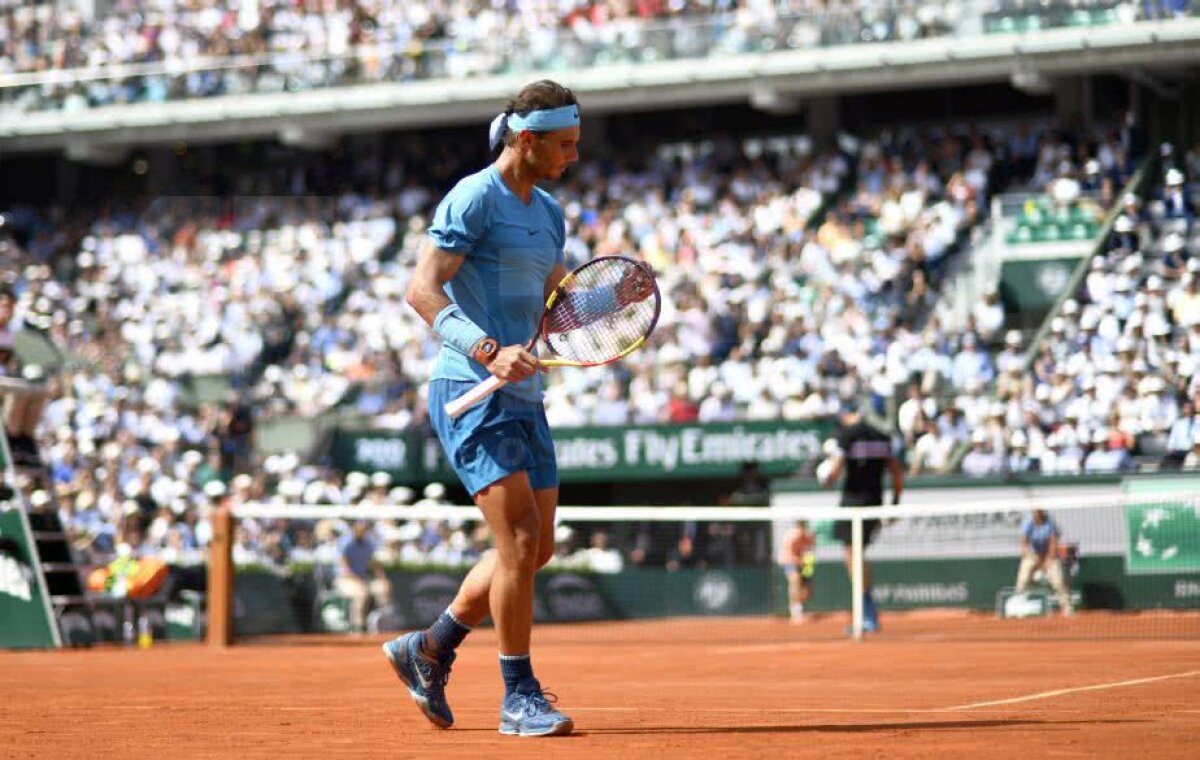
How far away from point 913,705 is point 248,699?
314 centimetres

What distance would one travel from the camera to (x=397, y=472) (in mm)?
26797

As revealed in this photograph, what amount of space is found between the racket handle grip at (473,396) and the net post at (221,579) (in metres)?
9.56

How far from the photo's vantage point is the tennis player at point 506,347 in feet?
23.3

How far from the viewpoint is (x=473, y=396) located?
7039 mm

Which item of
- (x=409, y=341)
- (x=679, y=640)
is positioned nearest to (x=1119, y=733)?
(x=679, y=640)

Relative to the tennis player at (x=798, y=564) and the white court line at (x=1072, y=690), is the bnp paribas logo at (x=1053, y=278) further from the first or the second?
the white court line at (x=1072, y=690)

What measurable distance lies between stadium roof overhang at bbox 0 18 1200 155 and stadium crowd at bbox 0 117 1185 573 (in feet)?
3.97

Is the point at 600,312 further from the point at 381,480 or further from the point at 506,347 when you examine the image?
the point at 381,480

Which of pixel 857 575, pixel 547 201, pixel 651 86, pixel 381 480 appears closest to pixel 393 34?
pixel 651 86

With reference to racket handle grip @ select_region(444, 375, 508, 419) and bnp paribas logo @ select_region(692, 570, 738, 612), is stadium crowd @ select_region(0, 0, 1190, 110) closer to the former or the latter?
bnp paribas logo @ select_region(692, 570, 738, 612)

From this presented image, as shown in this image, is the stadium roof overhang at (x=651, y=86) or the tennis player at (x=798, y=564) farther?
the stadium roof overhang at (x=651, y=86)

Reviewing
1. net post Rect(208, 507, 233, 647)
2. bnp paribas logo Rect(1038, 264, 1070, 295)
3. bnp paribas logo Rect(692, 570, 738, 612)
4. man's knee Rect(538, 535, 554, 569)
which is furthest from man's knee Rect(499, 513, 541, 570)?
bnp paribas logo Rect(1038, 264, 1070, 295)

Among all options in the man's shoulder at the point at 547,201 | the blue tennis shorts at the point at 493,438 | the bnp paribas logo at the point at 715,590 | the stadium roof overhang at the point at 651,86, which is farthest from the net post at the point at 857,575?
the stadium roof overhang at the point at 651,86

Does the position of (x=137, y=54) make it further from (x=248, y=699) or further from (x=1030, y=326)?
(x=248, y=699)
